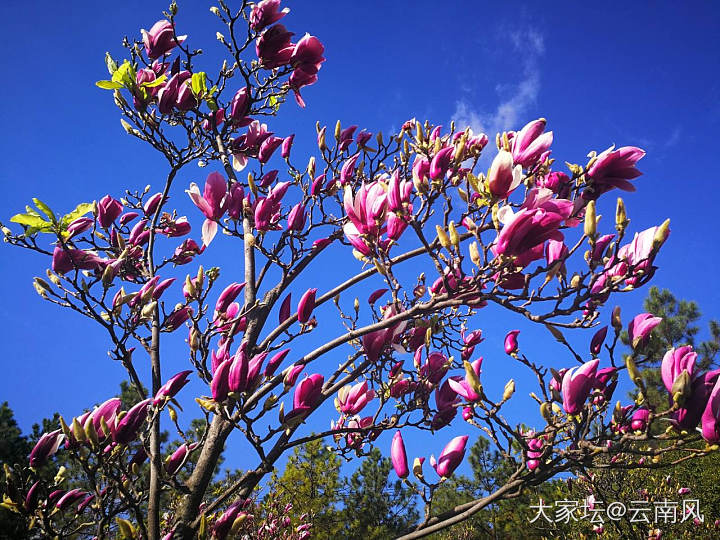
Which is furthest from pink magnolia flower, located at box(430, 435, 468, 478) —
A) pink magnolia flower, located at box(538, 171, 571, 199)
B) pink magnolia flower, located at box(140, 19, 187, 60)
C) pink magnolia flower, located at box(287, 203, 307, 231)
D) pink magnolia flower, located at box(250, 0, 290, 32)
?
pink magnolia flower, located at box(140, 19, 187, 60)

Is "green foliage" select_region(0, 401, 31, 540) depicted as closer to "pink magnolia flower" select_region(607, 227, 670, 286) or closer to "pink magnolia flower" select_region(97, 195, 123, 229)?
"pink magnolia flower" select_region(97, 195, 123, 229)

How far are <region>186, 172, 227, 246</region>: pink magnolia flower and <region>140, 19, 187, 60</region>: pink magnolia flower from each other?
104cm

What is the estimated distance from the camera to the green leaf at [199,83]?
231 cm

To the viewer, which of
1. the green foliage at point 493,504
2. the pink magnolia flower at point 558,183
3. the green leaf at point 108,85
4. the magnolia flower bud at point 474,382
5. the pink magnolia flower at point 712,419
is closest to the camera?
the pink magnolia flower at point 712,419

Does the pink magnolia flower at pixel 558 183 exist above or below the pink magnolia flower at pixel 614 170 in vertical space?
above

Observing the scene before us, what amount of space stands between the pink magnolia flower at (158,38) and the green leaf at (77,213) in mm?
1124

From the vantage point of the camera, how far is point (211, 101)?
2.46 m

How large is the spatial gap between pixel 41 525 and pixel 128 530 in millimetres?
585

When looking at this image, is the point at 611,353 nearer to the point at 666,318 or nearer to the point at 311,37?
the point at 311,37

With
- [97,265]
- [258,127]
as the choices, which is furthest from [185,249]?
[258,127]

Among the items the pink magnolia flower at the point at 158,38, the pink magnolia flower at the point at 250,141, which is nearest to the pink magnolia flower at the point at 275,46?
the pink magnolia flower at the point at 250,141

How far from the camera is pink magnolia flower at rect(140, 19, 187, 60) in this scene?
258 cm

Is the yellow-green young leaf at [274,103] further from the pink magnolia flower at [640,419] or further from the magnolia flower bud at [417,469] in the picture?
the pink magnolia flower at [640,419]

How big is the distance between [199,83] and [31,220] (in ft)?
3.33
